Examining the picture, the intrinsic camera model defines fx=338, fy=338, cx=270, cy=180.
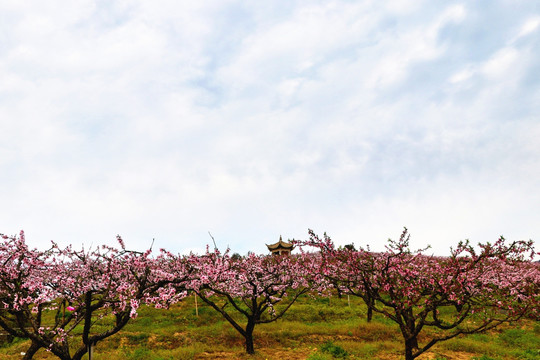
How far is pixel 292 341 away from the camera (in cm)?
1761

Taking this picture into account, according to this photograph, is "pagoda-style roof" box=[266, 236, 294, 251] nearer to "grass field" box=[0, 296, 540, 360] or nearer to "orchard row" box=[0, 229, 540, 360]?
"grass field" box=[0, 296, 540, 360]

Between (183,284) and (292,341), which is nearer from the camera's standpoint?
(183,284)

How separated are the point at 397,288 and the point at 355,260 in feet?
5.14

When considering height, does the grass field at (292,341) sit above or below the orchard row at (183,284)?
below

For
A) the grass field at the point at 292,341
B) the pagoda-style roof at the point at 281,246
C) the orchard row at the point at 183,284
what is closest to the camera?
the orchard row at the point at 183,284

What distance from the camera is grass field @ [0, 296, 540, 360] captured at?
15195mm

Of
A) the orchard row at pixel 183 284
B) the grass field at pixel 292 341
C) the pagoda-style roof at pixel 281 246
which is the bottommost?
the grass field at pixel 292 341

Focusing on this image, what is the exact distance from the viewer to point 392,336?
18859 millimetres

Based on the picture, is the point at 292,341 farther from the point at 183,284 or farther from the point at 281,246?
the point at 281,246

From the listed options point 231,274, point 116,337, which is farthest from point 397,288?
point 116,337

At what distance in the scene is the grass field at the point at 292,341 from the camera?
15195mm

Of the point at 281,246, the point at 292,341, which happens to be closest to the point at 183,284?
the point at 292,341

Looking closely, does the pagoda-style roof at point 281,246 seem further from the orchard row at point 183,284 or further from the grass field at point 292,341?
the orchard row at point 183,284

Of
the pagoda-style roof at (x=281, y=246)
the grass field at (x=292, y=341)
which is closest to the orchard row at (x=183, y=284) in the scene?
the grass field at (x=292, y=341)
